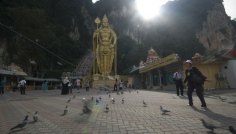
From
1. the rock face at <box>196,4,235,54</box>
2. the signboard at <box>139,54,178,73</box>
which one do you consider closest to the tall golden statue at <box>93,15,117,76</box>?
the signboard at <box>139,54,178,73</box>

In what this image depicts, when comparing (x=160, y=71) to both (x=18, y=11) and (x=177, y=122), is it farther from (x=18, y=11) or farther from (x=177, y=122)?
(x=18, y=11)

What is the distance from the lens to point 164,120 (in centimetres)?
390

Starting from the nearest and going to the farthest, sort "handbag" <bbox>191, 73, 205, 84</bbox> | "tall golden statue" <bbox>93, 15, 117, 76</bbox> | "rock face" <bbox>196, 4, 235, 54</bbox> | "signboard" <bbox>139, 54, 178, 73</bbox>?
"handbag" <bbox>191, 73, 205, 84</bbox> < "signboard" <bbox>139, 54, 178, 73</bbox> < "tall golden statue" <bbox>93, 15, 117, 76</bbox> < "rock face" <bbox>196, 4, 235, 54</bbox>

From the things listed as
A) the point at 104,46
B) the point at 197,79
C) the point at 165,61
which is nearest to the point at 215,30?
the point at 104,46

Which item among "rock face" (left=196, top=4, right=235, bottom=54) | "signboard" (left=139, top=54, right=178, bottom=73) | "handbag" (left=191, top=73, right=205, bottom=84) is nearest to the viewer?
"handbag" (left=191, top=73, right=205, bottom=84)

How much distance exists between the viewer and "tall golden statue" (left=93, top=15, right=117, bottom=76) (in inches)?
1063

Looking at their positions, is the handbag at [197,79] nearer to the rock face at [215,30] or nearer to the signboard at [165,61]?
the signboard at [165,61]


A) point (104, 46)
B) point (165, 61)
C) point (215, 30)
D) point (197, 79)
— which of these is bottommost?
point (197, 79)

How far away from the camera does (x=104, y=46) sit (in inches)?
1072

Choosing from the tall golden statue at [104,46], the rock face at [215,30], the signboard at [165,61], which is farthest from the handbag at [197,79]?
the rock face at [215,30]

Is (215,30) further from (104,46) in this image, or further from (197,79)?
(197,79)

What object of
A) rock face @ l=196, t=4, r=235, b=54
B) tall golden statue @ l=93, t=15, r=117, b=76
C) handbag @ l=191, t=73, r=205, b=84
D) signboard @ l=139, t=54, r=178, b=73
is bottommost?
handbag @ l=191, t=73, r=205, b=84

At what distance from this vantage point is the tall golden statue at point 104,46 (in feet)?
88.6

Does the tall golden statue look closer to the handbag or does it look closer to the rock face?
the handbag
